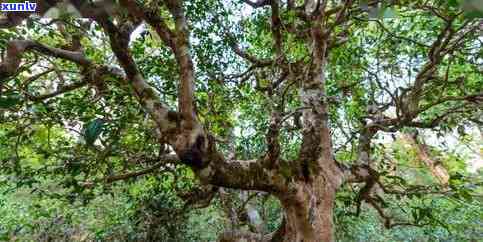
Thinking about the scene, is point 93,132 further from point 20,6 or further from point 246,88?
point 246,88

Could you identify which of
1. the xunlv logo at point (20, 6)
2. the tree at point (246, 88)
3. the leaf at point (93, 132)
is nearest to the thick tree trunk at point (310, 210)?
the tree at point (246, 88)

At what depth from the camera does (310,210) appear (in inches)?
91.7

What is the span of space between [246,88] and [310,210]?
1434 mm

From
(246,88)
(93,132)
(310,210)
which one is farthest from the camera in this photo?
Answer: (246,88)

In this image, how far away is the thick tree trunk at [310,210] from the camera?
2.32m

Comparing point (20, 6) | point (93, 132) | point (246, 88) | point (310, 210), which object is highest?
point (246, 88)

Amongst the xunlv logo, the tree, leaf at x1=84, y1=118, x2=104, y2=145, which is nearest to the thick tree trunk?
the tree

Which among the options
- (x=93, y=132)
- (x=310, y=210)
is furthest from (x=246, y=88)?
(x=93, y=132)

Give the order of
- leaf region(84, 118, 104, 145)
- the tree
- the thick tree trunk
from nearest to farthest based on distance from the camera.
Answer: leaf region(84, 118, 104, 145) < the tree < the thick tree trunk

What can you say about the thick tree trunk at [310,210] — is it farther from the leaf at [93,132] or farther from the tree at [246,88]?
the leaf at [93,132]

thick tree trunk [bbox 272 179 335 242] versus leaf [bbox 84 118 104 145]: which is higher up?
leaf [bbox 84 118 104 145]

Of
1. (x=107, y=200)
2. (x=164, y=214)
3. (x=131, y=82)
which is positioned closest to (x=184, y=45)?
(x=131, y=82)

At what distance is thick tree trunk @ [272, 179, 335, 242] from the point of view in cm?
232

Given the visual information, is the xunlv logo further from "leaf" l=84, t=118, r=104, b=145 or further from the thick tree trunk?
the thick tree trunk
